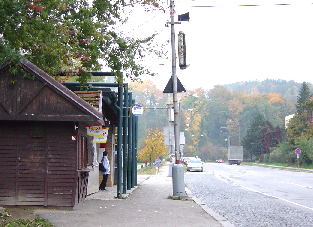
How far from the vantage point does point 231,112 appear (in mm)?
146250

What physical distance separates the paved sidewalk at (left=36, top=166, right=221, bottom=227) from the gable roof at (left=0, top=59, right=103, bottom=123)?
8.09 ft

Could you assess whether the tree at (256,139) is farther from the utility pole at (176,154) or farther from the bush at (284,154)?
the utility pole at (176,154)

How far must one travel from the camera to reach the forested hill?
550 feet

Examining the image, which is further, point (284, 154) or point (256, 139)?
point (256, 139)

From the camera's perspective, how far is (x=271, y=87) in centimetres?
17300

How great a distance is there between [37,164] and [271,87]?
164 meters

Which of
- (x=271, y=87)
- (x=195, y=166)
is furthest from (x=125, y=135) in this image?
(x=271, y=87)

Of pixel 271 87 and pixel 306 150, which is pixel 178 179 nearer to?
pixel 306 150

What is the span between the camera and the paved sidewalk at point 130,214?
472 inches

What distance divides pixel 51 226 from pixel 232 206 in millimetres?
8331

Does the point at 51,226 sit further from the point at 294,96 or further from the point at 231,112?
the point at 294,96

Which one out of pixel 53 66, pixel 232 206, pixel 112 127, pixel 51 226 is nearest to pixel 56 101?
pixel 53 66

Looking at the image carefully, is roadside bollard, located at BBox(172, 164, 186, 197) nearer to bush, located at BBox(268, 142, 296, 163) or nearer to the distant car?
the distant car

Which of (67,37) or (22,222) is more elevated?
(67,37)
